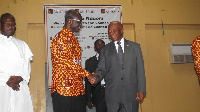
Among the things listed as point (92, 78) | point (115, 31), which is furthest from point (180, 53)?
point (92, 78)

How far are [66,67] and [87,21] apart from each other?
8.41 feet

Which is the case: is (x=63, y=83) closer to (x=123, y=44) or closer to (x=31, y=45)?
(x=123, y=44)

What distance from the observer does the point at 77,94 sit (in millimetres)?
2717

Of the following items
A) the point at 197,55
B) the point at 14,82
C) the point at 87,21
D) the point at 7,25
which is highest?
the point at 87,21

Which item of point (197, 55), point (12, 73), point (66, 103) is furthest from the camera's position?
point (197, 55)

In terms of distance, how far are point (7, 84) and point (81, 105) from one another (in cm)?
99

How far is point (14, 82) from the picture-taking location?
119 inches

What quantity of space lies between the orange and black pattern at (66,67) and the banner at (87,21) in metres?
2.12

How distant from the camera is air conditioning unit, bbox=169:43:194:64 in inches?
218

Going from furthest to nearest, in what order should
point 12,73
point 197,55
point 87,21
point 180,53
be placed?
1. point 180,53
2. point 87,21
3. point 197,55
4. point 12,73

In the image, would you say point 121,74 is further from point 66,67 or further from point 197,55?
point 197,55

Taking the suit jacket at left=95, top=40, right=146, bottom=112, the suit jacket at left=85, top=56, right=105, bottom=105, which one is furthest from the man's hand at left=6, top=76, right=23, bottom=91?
the suit jacket at left=85, top=56, right=105, bottom=105

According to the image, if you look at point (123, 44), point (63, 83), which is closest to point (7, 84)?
point (63, 83)

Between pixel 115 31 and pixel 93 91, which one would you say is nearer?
pixel 115 31
